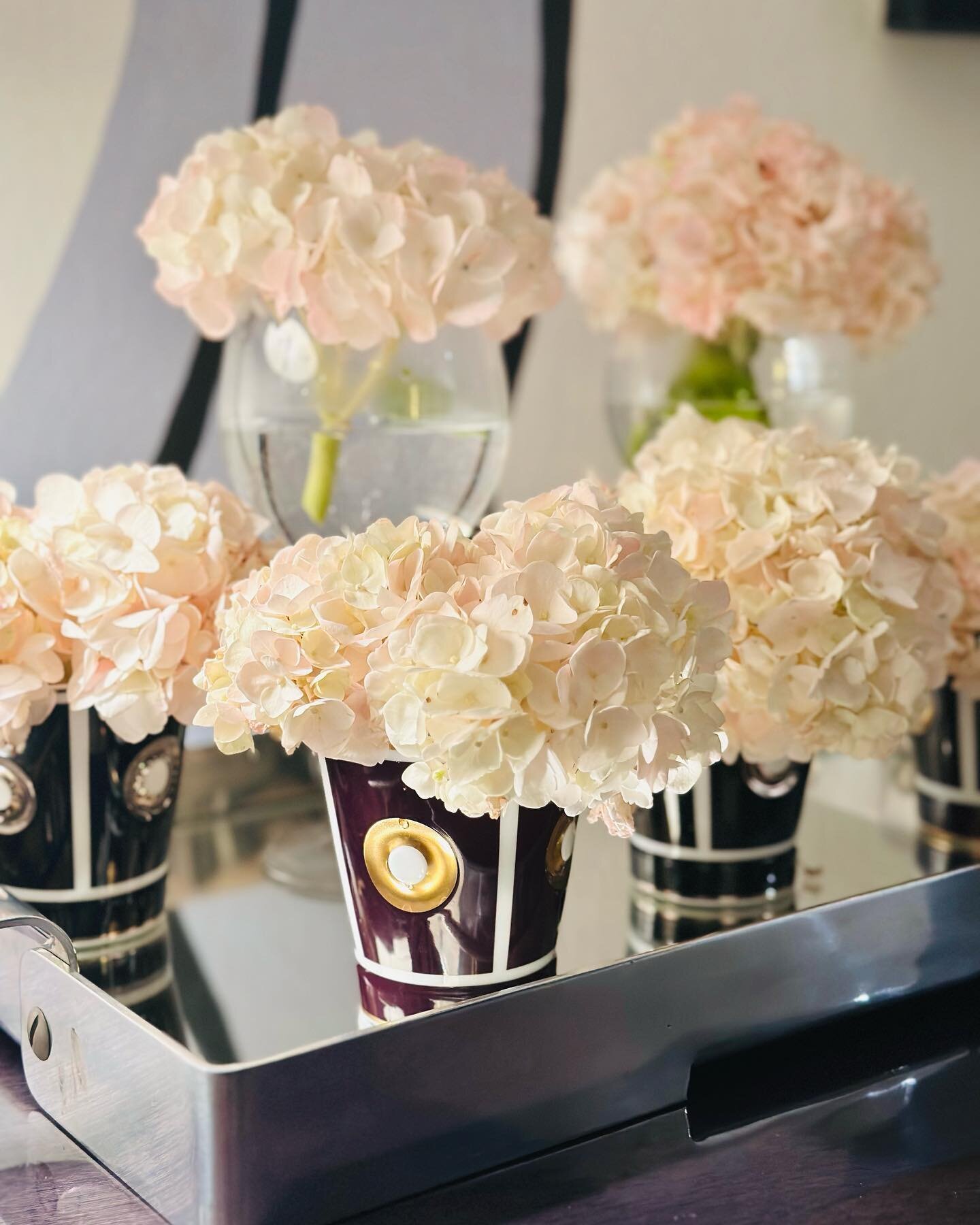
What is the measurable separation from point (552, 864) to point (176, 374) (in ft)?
1.85

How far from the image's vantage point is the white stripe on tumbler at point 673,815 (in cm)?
68

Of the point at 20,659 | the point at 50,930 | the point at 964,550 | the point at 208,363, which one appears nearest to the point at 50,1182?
the point at 50,930

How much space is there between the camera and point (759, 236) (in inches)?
36.8

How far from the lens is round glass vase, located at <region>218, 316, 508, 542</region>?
29.3 inches

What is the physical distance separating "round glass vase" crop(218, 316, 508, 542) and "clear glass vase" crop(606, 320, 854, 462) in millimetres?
261

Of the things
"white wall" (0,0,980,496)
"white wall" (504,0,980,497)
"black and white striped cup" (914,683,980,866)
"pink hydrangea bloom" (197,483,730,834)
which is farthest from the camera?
"white wall" (504,0,980,497)

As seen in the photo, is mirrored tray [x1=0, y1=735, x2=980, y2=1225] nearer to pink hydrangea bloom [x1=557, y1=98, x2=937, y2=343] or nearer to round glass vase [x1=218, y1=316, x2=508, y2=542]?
round glass vase [x1=218, y1=316, x2=508, y2=542]

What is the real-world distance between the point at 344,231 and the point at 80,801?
28cm

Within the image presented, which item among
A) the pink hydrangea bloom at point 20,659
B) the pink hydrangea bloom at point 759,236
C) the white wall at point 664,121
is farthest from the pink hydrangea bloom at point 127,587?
the pink hydrangea bloom at point 759,236

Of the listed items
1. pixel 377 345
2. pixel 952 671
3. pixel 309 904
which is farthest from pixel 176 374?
pixel 952 671

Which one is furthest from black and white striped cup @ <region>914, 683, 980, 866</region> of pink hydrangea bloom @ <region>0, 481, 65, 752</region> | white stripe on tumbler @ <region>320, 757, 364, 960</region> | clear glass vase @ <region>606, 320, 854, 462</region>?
pink hydrangea bloom @ <region>0, 481, 65, 752</region>

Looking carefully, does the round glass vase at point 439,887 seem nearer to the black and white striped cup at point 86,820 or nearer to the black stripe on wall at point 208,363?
the black and white striped cup at point 86,820

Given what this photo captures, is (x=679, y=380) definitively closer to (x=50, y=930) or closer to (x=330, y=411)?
(x=330, y=411)

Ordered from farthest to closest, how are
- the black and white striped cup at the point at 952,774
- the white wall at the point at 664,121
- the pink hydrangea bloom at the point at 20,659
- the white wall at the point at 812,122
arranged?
the white wall at the point at 812,122 → the white wall at the point at 664,121 → the black and white striped cup at the point at 952,774 → the pink hydrangea bloom at the point at 20,659
